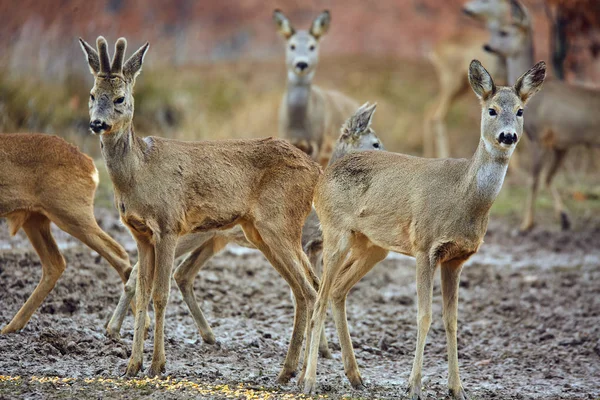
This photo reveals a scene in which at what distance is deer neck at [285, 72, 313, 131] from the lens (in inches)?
484

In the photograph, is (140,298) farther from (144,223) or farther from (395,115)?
(395,115)

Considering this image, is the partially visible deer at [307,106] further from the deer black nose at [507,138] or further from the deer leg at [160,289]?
the deer black nose at [507,138]

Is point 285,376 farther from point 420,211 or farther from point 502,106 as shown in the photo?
point 502,106

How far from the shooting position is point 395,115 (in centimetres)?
1827


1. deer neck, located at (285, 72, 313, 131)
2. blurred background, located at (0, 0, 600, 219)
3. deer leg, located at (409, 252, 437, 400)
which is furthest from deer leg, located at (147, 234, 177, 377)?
blurred background, located at (0, 0, 600, 219)

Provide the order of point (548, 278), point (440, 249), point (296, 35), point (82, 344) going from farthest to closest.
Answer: point (296, 35) → point (548, 278) → point (82, 344) → point (440, 249)

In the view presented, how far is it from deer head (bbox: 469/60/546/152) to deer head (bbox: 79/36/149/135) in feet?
7.70

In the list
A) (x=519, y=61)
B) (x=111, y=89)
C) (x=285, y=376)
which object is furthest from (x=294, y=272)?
(x=519, y=61)

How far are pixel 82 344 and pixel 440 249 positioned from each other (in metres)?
2.84

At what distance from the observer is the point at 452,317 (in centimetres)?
677

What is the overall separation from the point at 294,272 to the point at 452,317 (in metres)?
1.23

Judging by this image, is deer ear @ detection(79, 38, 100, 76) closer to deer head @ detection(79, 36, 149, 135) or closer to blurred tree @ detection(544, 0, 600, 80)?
deer head @ detection(79, 36, 149, 135)

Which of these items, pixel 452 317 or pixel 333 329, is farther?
pixel 333 329

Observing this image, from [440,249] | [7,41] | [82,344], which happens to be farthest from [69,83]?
[440,249]
